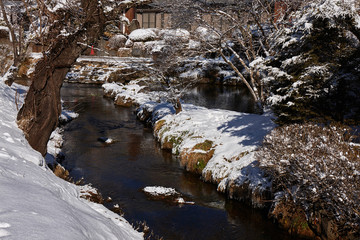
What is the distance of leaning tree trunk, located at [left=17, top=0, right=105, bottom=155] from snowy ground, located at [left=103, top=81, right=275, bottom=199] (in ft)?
20.1

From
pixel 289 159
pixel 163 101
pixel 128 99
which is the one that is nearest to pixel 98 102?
pixel 128 99

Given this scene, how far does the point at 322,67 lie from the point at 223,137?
5779 millimetres

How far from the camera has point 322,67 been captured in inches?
343

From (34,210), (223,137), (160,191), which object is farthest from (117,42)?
(34,210)

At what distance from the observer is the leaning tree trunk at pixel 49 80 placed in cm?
771

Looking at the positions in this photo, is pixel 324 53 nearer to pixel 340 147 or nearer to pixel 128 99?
pixel 340 147

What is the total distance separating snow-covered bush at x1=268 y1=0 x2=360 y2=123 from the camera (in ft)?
27.3

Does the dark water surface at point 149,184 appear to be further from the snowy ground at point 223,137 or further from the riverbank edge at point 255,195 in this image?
the snowy ground at point 223,137

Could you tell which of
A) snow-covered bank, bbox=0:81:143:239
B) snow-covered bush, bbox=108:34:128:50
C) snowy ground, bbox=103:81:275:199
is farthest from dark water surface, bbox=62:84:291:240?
snow-covered bush, bbox=108:34:128:50

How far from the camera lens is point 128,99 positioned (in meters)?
26.7

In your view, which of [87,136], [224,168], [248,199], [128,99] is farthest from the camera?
[128,99]

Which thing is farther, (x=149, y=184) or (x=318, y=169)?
(x=149, y=184)

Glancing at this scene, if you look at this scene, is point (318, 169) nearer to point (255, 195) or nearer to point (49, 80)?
point (255, 195)

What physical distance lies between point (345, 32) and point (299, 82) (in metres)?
1.77
